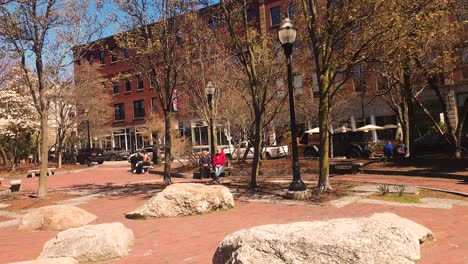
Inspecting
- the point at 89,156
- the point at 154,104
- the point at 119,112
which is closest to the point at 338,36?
the point at 89,156

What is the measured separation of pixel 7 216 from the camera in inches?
484

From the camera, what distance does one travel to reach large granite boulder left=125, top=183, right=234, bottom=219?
35.0 feet

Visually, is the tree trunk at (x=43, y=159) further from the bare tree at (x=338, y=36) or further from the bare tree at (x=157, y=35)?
the bare tree at (x=338, y=36)

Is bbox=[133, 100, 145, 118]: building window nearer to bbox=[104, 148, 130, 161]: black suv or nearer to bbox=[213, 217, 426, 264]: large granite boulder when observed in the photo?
bbox=[104, 148, 130, 161]: black suv

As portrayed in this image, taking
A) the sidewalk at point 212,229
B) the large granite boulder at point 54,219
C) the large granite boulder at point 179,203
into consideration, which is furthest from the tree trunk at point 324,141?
the large granite boulder at point 54,219

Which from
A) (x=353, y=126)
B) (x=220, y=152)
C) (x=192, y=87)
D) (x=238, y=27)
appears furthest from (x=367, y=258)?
(x=353, y=126)

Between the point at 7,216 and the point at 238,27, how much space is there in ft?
33.4

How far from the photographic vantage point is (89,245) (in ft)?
22.4

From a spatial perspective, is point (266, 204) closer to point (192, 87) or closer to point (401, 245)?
point (401, 245)

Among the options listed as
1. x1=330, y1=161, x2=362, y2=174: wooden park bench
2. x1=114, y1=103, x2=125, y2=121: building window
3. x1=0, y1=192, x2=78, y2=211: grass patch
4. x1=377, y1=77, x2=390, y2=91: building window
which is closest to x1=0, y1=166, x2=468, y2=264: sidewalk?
x1=0, y1=192, x2=78, y2=211: grass patch

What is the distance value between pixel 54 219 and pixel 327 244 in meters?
7.39

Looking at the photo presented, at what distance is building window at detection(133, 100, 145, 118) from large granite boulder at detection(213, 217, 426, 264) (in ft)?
178

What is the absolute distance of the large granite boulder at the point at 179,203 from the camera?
1066 centimetres

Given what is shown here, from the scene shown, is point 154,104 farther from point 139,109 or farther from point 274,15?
point 274,15
